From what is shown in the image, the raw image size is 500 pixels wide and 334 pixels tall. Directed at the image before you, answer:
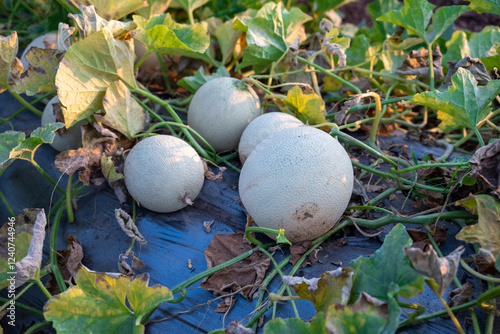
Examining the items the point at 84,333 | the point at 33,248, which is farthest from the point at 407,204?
the point at 33,248

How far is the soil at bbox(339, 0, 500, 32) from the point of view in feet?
10.8

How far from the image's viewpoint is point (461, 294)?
3.40 feet

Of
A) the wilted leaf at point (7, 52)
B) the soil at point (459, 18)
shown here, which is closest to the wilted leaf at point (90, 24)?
the wilted leaf at point (7, 52)

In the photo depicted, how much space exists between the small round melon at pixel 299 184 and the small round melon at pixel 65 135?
818 millimetres

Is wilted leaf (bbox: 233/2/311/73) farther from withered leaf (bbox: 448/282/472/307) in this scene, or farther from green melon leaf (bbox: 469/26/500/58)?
withered leaf (bbox: 448/282/472/307)

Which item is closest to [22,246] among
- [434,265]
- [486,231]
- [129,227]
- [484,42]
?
[129,227]

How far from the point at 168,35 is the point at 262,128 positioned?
0.53m

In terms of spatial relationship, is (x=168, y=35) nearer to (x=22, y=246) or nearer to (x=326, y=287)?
(x=22, y=246)

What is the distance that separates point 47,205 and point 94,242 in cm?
33

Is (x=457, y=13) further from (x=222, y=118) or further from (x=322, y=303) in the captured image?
(x=322, y=303)

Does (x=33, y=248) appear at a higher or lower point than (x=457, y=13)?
lower

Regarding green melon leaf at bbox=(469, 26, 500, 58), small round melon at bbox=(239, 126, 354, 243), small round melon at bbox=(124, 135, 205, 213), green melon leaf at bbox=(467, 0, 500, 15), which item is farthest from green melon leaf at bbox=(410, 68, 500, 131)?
small round melon at bbox=(124, 135, 205, 213)

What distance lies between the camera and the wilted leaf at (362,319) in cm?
83

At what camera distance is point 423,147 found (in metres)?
1.86
